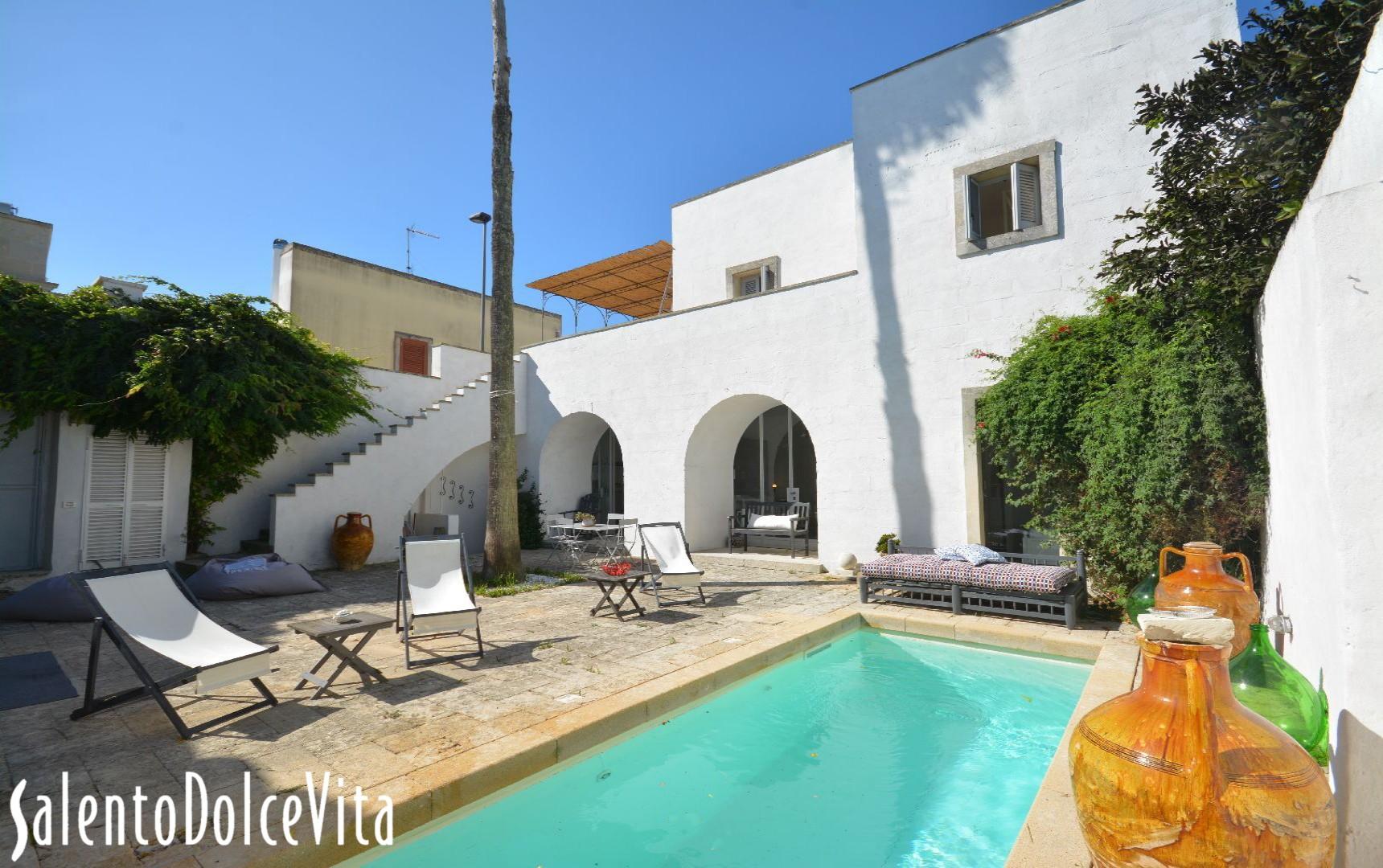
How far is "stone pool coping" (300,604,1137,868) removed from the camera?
2.75 metres

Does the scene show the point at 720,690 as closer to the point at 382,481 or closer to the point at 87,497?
the point at 382,481

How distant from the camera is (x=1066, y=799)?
A: 9.62ft

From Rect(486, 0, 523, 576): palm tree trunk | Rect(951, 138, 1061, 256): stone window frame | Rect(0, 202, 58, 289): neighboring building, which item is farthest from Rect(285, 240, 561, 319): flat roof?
Rect(951, 138, 1061, 256): stone window frame

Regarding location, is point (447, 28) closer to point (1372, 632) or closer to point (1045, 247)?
point (1045, 247)

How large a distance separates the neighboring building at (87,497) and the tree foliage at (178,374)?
306 millimetres

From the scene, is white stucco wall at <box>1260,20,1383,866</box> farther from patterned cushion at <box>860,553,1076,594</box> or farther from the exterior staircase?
the exterior staircase

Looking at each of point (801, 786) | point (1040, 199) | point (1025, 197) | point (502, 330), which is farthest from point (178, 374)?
point (1040, 199)

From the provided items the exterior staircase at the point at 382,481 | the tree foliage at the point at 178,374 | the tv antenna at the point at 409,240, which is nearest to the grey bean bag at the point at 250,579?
the exterior staircase at the point at 382,481

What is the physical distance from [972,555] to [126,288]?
12609 millimetres

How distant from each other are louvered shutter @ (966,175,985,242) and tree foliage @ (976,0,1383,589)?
168 centimetres

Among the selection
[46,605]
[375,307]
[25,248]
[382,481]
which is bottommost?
[46,605]

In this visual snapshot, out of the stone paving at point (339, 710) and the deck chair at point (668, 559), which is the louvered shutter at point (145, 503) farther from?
the deck chair at point (668, 559)

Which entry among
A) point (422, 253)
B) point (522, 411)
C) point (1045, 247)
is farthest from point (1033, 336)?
point (422, 253)

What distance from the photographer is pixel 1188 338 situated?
6.04 meters
